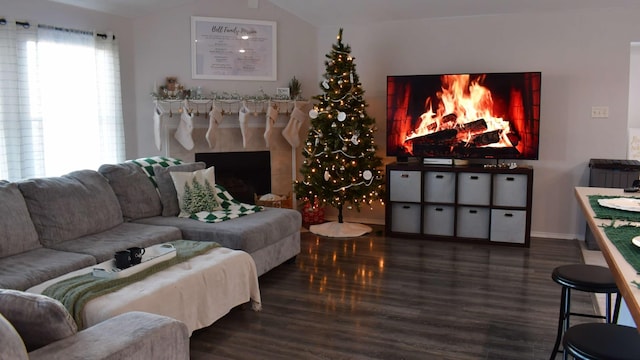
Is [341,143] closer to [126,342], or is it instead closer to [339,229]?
[339,229]

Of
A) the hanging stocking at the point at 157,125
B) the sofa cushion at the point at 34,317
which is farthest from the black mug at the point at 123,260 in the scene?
the hanging stocking at the point at 157,125

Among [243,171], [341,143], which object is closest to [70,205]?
[243,171]

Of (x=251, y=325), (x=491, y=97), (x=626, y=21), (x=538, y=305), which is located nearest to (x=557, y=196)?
(x=491, y=97)

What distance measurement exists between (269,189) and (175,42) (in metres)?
1.98

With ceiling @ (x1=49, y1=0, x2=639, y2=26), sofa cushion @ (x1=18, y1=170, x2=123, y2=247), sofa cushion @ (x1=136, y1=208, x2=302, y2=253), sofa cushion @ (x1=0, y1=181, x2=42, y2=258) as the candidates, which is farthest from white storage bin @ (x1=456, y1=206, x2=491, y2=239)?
sofa cushion @ (x1=0, y1=181, x2=42, y2=258)

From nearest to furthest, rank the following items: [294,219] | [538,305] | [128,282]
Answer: [128,282] < [538,305] < [294,219]

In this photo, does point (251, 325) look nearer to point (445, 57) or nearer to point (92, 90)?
point (92, 90)

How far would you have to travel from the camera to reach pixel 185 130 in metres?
5.87

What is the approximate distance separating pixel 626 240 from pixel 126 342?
1.84 metres

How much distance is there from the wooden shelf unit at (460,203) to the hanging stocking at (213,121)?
195 centimetres

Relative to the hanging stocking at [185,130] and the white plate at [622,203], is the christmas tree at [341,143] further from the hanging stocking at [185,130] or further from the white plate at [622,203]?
the white plate at [622,203]

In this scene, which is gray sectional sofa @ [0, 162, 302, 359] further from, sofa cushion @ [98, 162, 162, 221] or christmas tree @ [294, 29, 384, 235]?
christmas tree @ [294, 29, 384, 235]

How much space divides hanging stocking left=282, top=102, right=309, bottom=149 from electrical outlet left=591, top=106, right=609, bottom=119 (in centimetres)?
313

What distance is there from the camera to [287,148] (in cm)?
655
